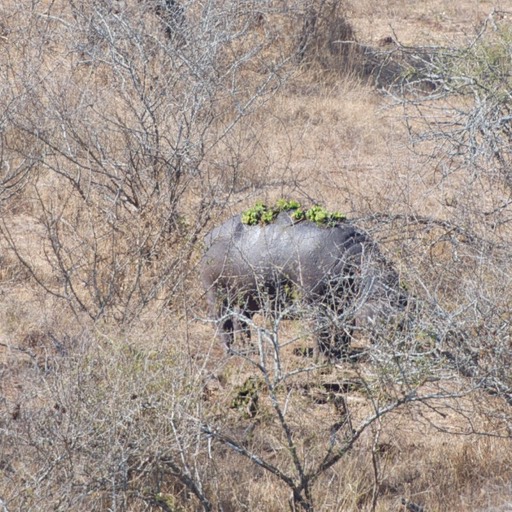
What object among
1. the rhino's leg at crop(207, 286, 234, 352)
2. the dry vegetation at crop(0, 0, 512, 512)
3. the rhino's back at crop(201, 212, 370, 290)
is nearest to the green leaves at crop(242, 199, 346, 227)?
the rhino's back at crop(201, 212, 370, 290)

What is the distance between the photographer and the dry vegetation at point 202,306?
453cm

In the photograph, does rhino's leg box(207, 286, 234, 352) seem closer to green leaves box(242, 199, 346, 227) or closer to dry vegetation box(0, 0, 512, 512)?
dry vegetation box(0, 0, 512, 512)

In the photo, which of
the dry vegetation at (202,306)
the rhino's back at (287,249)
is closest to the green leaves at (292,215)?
the rhino's back at (287,249)

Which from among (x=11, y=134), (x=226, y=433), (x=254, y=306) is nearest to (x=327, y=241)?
(x=254, y=306)

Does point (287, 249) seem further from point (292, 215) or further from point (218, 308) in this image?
point (218, 308)

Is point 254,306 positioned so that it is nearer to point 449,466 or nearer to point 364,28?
point 449,466

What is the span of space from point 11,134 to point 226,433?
4801 millimetres

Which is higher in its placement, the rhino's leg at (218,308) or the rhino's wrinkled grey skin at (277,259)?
the rhino's wrinkled grey skin at (277,259)

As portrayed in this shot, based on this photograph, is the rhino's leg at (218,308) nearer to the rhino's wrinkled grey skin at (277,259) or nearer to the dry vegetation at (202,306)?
the rhino's wrinkled grey skin at (277,259)

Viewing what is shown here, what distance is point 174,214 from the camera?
7.44m

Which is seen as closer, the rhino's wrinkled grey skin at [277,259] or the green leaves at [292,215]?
the rhino's wrinkled grey skin at [277,259]

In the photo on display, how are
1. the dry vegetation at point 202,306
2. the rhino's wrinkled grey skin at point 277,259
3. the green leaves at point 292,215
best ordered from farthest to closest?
the green leaves at point 292,215, the rhino's wrinkled grey skin at point 277,259, the dry vegetation at point 202,306

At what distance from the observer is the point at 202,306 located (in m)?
7.26

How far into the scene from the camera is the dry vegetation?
178 inches
